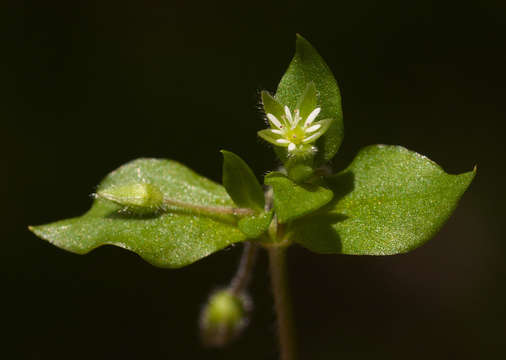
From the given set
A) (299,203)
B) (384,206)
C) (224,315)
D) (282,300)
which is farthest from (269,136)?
(224,315)

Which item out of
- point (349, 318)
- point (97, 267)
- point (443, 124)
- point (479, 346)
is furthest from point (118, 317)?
point (443, 124)

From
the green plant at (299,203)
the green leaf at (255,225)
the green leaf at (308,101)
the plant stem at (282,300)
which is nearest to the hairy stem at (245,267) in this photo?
the plant stem at (282,300)

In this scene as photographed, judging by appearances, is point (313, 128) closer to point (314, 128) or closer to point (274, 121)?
point (314, 128)

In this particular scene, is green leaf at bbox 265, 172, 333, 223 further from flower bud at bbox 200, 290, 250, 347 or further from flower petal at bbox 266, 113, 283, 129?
flower bud at bbox 200, 290, 250, 347

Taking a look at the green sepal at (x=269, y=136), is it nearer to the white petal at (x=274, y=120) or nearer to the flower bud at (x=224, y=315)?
the white petal at (x=274, y=120)

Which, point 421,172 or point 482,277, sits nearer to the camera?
point 421,172

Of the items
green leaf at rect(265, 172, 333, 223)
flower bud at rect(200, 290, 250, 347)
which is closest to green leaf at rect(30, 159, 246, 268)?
green leaf at rect(265, 172, 333, 223)

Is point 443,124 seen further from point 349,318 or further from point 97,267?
point 97,267
